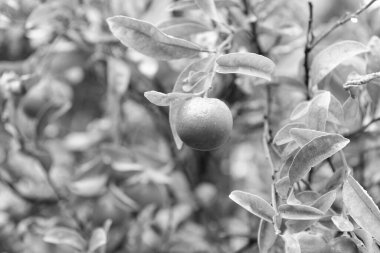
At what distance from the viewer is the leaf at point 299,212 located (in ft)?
1.97

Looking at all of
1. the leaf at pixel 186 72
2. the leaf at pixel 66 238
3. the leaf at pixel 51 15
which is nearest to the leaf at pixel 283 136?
the leaf at pixel 186 72

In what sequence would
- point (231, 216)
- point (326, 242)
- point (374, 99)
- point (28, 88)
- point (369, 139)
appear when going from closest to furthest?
point (326, 242) < point (374, 99) < point (28, 88) < point (369, 139) < point (231, 216)

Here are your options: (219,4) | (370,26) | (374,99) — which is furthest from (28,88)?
(370,26)

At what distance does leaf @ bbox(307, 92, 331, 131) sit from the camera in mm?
642

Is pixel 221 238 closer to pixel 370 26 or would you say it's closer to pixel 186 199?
pixel 186 199

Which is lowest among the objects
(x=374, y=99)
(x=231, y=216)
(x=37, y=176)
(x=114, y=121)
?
(x=231, y=216)

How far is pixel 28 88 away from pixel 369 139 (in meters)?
0.67

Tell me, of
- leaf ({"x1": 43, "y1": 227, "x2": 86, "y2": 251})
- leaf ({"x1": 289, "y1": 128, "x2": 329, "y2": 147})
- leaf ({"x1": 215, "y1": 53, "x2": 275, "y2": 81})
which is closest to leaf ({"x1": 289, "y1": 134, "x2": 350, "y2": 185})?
leaf ({"x1": 289, "y1": 128, "x2": 329, "y2": 147})

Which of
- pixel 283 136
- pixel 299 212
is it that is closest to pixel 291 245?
pixel 299 212

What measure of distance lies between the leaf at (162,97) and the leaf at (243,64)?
0.05m

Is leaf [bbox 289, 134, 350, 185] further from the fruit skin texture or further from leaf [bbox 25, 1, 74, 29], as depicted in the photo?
leaf [bbox 25, 1, 74, 29]

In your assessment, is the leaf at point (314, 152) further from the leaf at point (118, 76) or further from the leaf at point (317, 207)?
the leaf at point (118, 76)

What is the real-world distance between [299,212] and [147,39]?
0.29 meters

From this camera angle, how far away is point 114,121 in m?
1.10
